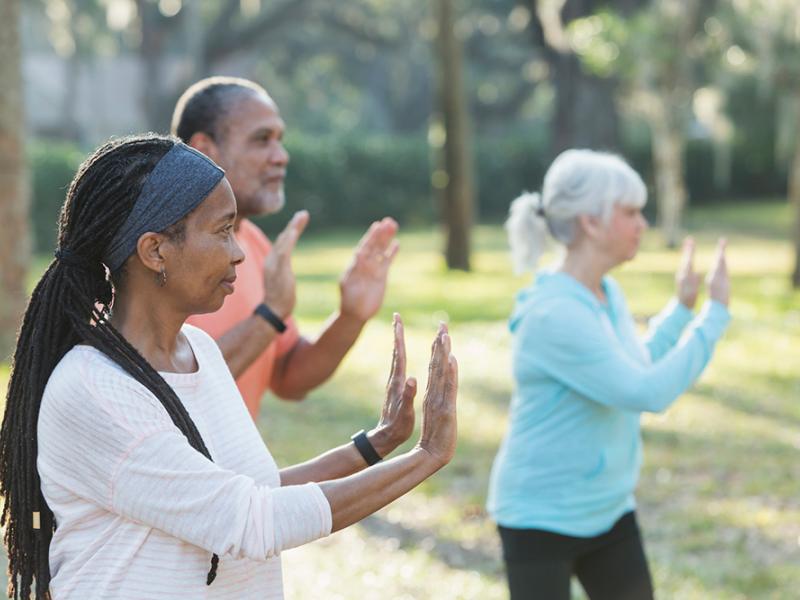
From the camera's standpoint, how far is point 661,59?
23812 mm

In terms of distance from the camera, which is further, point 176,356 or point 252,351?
point 252,351

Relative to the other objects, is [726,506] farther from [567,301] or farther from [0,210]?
[0,210]

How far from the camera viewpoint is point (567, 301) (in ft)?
12.9

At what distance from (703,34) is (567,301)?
80.9ft

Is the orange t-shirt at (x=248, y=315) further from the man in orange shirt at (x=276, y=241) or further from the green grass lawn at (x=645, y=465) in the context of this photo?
the green grass lawn at (x=645, y=465)

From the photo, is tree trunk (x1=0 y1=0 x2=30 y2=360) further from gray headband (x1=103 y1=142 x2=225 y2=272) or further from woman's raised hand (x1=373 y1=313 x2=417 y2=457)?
gray headband (x1=103 y1=142 x2=225 y2=272)

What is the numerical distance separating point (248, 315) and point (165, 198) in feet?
5.25

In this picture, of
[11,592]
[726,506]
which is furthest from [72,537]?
[726,506]

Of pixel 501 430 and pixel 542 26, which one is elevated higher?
pixel 542 26

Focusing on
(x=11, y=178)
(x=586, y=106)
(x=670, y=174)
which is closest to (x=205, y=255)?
(x=11, y=178)

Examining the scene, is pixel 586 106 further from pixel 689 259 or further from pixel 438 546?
pixel 689 259

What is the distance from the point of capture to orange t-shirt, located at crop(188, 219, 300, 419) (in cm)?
384

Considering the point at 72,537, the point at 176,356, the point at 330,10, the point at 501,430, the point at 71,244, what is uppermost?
the point at 330,10

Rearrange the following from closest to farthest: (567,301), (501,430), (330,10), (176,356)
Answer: (176,356), (567,301), (501,430), (330,10)
